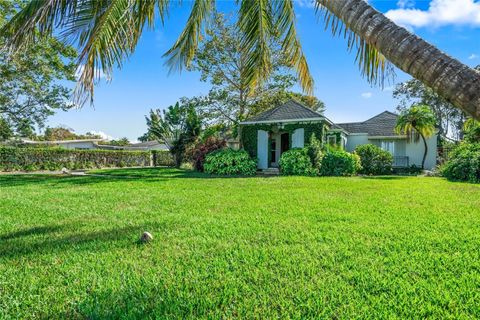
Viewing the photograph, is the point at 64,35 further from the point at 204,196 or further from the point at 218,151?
the point at 218,151

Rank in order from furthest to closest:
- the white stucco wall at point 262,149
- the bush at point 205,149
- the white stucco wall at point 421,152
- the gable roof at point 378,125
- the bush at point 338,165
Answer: the gable roof at point 378,125, the white stucco wall at point 421,152, the bush at point 205,149, the white stucco wall at point 262,149, the bush at point 338,165

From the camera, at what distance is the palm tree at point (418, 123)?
67.3 feet

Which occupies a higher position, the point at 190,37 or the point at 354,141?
the point at 190,37

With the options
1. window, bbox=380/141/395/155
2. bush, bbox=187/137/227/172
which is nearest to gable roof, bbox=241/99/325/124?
bush, bbox=187/137/227/172

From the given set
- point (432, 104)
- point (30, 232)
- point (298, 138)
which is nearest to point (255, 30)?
point (30, 232)

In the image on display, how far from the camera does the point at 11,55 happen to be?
161 inches

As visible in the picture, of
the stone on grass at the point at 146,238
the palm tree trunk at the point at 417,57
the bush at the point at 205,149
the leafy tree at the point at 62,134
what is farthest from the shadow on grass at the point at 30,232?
the leafy tree at the point at 62,134

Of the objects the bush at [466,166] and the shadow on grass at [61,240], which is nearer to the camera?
the shadow on grass at [61,240]

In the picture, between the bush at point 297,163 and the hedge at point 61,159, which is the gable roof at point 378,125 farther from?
the hedge at point 61,159

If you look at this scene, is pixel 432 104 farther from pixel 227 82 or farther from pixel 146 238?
pixel 146 238

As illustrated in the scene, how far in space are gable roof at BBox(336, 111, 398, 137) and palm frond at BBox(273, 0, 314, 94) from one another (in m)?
19.1

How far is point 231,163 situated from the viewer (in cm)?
1839

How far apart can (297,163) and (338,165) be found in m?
2.23

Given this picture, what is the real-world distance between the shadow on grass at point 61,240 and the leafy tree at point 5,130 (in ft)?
69.5
